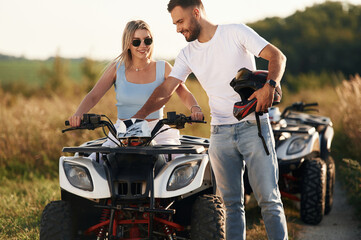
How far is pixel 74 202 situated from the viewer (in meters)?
4.16

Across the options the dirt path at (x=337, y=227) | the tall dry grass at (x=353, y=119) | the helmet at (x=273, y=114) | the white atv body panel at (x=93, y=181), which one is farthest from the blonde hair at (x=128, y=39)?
the tall dry grass at (x=353, y=119)

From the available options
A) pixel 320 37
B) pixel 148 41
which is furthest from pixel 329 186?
pixel 320 37

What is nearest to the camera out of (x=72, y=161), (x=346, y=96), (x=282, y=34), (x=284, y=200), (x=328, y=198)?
(x=72, y=161)

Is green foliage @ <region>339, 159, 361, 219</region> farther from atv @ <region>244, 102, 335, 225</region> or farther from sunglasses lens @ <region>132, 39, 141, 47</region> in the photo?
sunglasses lens @ <region>132, 39, 141, 47</region>

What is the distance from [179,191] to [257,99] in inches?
31.4

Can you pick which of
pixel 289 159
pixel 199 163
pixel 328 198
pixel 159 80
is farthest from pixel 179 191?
pixel 328 198

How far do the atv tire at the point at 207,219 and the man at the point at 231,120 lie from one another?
27cm

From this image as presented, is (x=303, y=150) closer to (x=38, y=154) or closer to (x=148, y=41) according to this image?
(x=148, y=41)

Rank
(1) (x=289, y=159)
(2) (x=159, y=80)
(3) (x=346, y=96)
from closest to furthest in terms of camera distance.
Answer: (2) (x=159, y=80) → (1) (x=289, y=159) → (3) (x=346, y=96)

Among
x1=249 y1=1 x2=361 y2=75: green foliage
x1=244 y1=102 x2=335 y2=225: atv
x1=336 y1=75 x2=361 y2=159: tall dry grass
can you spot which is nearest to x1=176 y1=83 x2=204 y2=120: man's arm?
x1=244 y1=102 x2=335 y2=225: atv

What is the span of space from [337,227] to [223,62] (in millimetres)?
3094

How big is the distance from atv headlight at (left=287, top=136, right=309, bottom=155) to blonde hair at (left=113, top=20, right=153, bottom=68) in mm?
2065

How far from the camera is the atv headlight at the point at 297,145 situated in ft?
21.1

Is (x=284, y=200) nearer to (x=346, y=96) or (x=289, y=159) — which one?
(x=289, y=159)
